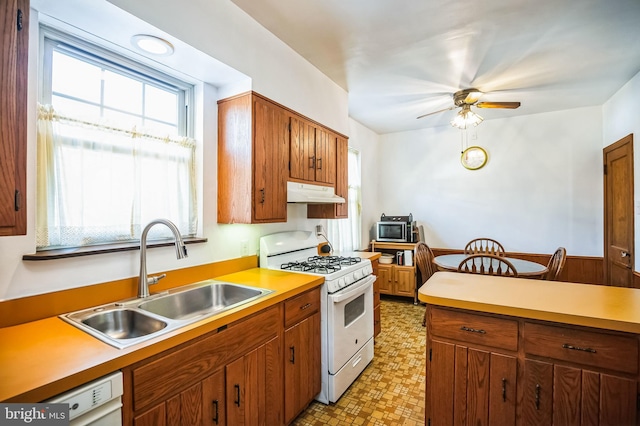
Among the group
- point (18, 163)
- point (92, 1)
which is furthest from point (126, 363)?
point (92, 1)

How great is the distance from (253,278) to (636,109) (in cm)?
392

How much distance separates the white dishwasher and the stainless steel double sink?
5.0 inches

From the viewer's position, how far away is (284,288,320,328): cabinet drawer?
1790mm

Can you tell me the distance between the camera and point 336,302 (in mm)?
2082

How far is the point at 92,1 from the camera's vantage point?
1304 mm

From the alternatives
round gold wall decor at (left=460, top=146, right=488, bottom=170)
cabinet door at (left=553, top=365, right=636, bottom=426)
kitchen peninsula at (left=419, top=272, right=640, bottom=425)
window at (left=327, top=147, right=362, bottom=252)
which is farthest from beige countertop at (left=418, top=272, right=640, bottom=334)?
round gold wall decor at (left=460, top=146, right=488, bottom=170)

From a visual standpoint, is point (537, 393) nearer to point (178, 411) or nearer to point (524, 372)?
point (524, 372)

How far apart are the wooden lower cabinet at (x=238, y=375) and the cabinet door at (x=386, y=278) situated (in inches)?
103

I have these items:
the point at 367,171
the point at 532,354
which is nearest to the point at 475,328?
the point at 532,354

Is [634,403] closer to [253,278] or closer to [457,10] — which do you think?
[253,278]

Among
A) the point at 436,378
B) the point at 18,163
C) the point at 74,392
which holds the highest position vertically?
the point at 18,163

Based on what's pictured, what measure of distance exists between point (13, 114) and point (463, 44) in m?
2.73
